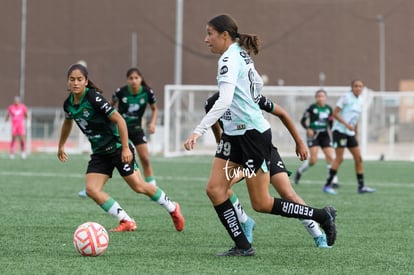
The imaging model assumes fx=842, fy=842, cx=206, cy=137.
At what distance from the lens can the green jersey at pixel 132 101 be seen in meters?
12.6

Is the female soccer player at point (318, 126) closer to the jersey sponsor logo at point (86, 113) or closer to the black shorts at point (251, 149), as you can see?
the jersey sponsor logo at point (86, 113)

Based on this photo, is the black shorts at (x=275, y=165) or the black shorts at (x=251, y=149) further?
the black shorts at (x=275, y=165)

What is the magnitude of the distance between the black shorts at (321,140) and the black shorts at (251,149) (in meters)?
9.73

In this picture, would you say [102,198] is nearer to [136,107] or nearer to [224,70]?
[224,70]

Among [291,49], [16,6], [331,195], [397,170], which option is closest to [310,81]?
[291,49]

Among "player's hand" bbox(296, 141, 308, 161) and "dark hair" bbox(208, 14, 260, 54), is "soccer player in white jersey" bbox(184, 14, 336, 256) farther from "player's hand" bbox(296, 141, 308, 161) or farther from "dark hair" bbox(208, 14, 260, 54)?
"player's hand" bbox(296, 141, 308, 161)

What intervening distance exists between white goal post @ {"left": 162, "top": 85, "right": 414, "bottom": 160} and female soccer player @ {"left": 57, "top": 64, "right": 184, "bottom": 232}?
64.6 ft

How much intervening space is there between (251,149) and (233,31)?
95cm

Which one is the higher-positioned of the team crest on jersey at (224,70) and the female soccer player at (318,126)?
the team crest on jersey at (224,70)

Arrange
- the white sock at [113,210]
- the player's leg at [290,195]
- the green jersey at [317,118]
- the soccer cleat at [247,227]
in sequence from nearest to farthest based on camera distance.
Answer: the player's leg at [290,195], the soccer cleat at [247,227], the white sock at [113,210], the green jersey at [317,118]

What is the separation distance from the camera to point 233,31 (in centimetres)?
668

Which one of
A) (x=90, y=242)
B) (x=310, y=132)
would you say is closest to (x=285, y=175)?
(x=90, y=242)

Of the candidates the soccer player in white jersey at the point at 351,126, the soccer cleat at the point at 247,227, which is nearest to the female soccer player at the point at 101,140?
the soccer cleat at the point at 247,227

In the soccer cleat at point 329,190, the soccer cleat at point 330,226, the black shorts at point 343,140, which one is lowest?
the soccer cleat at point 329,190
